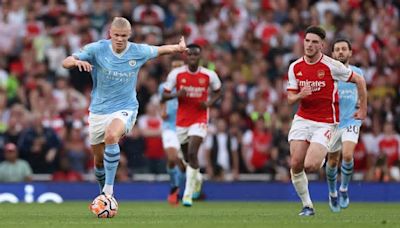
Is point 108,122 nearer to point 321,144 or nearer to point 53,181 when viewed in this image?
point 321,144

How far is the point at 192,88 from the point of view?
21875 millimetres

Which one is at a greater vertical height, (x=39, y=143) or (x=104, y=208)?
(x=104, y=208)

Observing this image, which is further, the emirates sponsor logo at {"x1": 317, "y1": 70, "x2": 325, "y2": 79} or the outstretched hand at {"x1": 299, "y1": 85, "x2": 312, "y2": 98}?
the emirates sponsor logo at {"x1": 317, "y1": 70, "x2": 325, "y2": 79}

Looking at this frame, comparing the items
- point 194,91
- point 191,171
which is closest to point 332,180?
point 191,171

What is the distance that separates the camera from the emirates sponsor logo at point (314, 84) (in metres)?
16.4

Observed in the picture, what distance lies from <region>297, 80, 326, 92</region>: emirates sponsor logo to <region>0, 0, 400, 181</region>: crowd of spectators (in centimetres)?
756

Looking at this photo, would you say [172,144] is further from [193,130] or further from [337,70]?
[337,70]

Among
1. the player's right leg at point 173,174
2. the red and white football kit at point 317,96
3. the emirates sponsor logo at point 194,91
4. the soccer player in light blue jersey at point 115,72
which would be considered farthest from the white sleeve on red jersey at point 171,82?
the red and white football kit at point 317,96

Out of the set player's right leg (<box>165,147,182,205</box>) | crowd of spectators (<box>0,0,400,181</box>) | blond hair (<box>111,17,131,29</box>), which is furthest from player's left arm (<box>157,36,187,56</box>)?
crowd of spectators (<box>0,0,400,181</box>)

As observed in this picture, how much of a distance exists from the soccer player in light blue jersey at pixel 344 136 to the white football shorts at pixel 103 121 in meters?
4.06

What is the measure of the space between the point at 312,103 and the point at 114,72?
2.95 metres

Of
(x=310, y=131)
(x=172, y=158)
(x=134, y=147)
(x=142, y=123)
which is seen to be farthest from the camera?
(x=142, y=123)

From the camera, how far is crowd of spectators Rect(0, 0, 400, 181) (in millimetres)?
25625

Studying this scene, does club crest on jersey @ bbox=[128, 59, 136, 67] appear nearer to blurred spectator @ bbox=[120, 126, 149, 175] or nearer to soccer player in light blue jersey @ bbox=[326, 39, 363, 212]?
soccer player in light blue jersey @ bbox=[326, 39, 363, 212]
